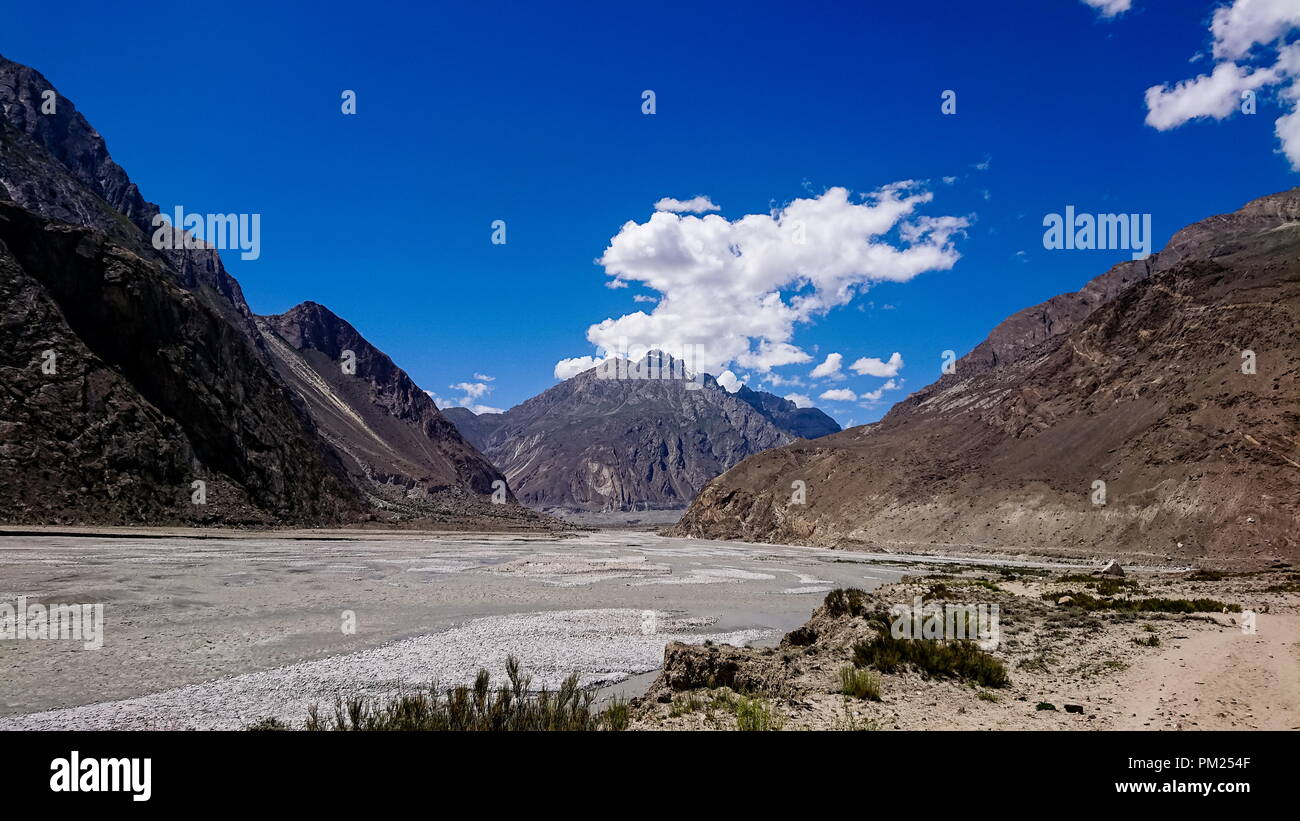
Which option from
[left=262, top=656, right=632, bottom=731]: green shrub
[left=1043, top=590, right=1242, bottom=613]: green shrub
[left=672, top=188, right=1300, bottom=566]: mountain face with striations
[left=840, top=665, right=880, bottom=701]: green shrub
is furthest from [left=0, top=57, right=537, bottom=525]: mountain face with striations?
[left=672, top=188, right=1300, bottom=566]: mountain face with striations

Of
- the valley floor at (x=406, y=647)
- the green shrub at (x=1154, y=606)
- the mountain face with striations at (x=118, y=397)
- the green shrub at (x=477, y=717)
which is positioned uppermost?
the mountain face with striations at (x=118, y=397)

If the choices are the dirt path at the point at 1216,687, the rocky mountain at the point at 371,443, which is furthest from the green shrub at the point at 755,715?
the rocky mountain at the point at 371,443

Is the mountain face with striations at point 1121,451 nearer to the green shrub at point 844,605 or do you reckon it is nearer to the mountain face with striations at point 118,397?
the green shrub at point 844,605

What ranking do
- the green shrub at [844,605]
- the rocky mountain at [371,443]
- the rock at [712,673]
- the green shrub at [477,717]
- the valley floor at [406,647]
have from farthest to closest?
the rocky mountain at [371,443], the green shrub at [844,605], the rock at [712,673], the valley floor at [406,647], the green shrub at [477,717]

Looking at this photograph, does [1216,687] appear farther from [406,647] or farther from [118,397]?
[118,397]

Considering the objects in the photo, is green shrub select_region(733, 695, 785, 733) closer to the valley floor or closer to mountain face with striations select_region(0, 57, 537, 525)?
the valley floor
